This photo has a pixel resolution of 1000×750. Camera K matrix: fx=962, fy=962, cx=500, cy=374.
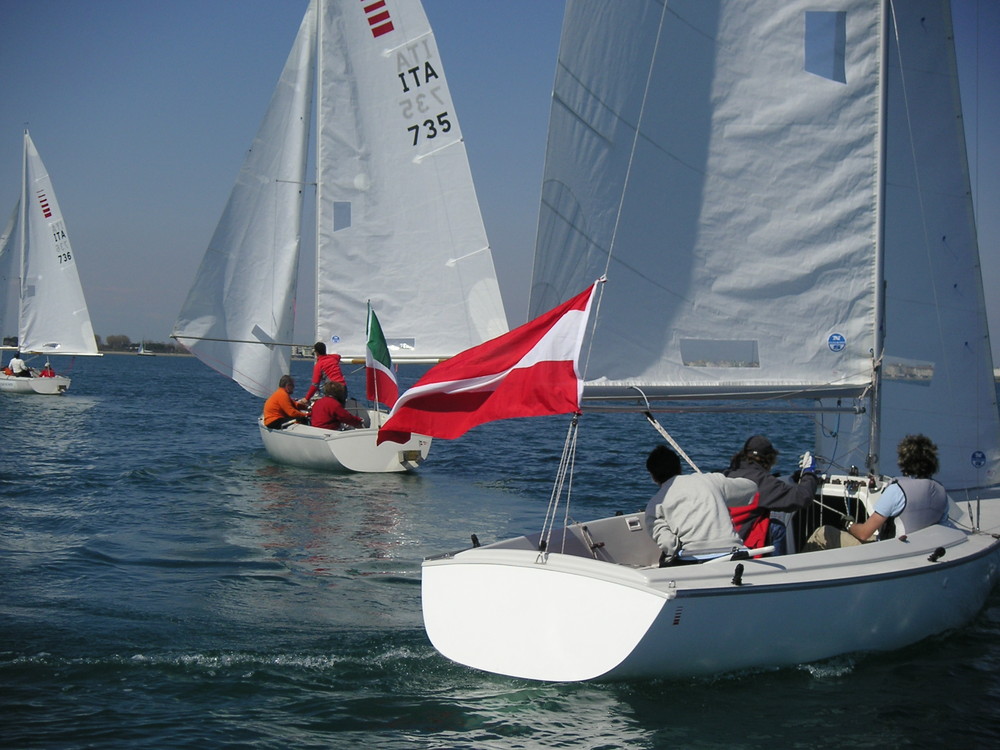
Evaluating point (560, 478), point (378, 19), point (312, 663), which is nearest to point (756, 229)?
point (560, 478)

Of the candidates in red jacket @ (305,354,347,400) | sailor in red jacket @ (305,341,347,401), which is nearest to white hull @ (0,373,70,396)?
sailor in red jacket @ (305,341,347,401)

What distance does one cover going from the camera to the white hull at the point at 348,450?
14414 mm

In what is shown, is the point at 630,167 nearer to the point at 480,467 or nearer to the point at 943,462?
the point at 943,462

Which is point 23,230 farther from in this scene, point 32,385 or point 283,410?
point 283,410

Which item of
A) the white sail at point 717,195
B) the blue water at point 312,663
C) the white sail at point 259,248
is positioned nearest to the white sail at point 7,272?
the white sail at point 259,248

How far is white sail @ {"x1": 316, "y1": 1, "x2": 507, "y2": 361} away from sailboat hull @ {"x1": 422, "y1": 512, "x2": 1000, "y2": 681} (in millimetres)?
11527

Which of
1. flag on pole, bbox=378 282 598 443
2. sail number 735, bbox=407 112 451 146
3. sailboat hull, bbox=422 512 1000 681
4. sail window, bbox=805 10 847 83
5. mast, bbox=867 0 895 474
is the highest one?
sail number 735, bbox=407 112 451 146

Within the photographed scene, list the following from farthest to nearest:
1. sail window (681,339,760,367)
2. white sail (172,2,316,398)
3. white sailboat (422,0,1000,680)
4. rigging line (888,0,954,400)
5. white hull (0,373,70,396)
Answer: white hull (0,373,70,396)
white sail (172,2,316,398)
rigging line (888,0,954,400)
sail window (681,339,760,367)
white sailboat (422,0,1000,680)

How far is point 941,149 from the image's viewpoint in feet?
25.8

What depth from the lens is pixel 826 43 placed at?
22.3ft

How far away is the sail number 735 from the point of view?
16.9m

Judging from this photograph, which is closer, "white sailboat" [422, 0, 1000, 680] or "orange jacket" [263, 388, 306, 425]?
"white sailboat" [422, 0, 1000, 680]

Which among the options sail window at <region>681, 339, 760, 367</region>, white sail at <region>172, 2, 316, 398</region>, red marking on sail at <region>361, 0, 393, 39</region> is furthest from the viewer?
white sail at <region>172, 2, 316, 398</region>

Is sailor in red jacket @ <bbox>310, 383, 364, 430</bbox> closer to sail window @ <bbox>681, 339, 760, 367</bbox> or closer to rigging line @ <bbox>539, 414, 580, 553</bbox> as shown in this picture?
sail window @ <bbox>681, 339, 760, 367</bbox>
